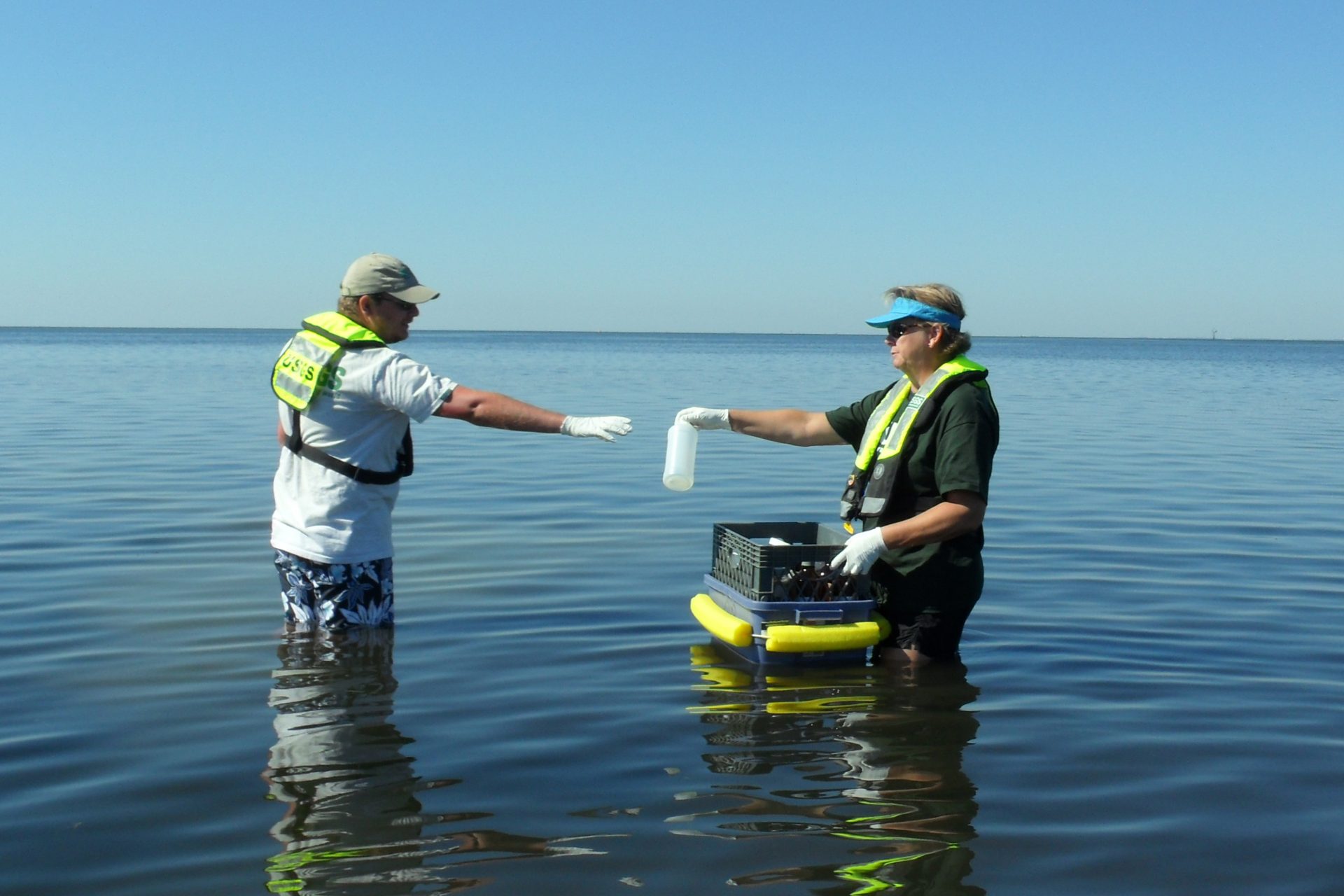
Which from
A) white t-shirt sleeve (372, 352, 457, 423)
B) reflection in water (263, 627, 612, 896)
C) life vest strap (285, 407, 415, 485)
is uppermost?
white t-shirt sleeve (372, 352, 457, 423)

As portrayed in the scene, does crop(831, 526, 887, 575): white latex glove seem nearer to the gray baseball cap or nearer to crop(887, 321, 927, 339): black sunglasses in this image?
crop(887, 321, 927, 339): black sunglasses

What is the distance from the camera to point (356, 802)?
445 centimetres

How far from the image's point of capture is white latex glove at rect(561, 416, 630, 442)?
5.15 meters

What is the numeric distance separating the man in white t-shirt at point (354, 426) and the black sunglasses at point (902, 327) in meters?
1.33

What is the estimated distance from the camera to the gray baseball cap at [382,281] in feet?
17.2

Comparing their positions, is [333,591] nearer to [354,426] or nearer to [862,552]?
[354,426]

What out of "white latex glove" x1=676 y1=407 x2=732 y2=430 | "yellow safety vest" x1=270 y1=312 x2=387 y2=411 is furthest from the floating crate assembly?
"yellow safety vest" x1=270 y1=312 x2=387 y2=411

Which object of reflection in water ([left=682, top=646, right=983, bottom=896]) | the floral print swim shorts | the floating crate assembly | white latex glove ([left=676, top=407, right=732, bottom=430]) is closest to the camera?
reflection in water ([left=682, top=646, right=983, bottom=896])

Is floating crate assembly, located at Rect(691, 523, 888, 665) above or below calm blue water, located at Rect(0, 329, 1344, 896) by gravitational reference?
above

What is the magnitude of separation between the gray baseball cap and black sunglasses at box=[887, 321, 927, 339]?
2.11m

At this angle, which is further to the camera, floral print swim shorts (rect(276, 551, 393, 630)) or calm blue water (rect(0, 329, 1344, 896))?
floral print swim shorts (rect(276, 551, 393, 630))

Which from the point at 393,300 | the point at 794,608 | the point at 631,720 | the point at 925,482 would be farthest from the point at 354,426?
the point at 925,482

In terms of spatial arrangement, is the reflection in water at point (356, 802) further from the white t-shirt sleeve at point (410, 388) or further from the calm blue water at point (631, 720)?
the white t-shirt sleeve at point (410, 388)

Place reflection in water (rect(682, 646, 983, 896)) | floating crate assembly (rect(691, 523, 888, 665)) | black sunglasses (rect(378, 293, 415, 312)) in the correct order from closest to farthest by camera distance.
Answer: reflection in water (rect(682, 646, 983, 896)) < black sunglasses (rect(378, 293, 415, 312)) < floating crate assembly (rect(691, 523, 888, 665))
